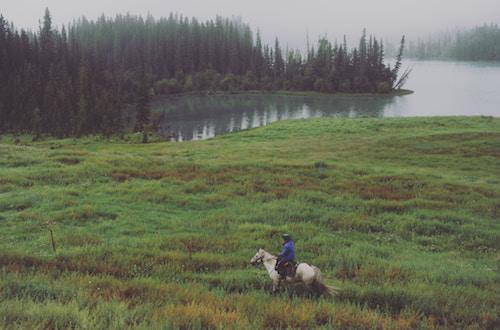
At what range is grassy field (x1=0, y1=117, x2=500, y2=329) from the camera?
7.20m

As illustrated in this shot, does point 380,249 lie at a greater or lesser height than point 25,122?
lesser

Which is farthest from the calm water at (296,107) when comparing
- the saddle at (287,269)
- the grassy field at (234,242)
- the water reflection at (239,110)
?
the saddle at (287,269)

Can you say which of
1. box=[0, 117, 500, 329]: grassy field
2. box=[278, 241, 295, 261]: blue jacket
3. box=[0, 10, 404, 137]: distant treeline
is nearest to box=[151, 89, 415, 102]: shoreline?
box=[0, 10, 404, 137]: distant treeline

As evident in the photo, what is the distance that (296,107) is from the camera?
135 m

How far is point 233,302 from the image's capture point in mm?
7688

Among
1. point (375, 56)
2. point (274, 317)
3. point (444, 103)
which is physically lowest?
point (274, 317)

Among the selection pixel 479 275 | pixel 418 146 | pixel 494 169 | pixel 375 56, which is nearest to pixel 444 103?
pixel 375 56

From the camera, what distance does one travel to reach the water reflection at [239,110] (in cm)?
9743

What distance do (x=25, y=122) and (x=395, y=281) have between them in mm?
95474

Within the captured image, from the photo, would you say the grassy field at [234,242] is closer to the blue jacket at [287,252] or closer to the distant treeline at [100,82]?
the blue jacket at [287,252]

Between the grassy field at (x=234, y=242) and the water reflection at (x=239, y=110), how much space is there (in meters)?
60.7

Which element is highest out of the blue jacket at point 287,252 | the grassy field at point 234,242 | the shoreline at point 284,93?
the shoreline at point 284,93

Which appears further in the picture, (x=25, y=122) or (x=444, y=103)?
(x=444, y=103)

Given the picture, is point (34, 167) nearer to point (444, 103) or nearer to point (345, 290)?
point (345, 290)
